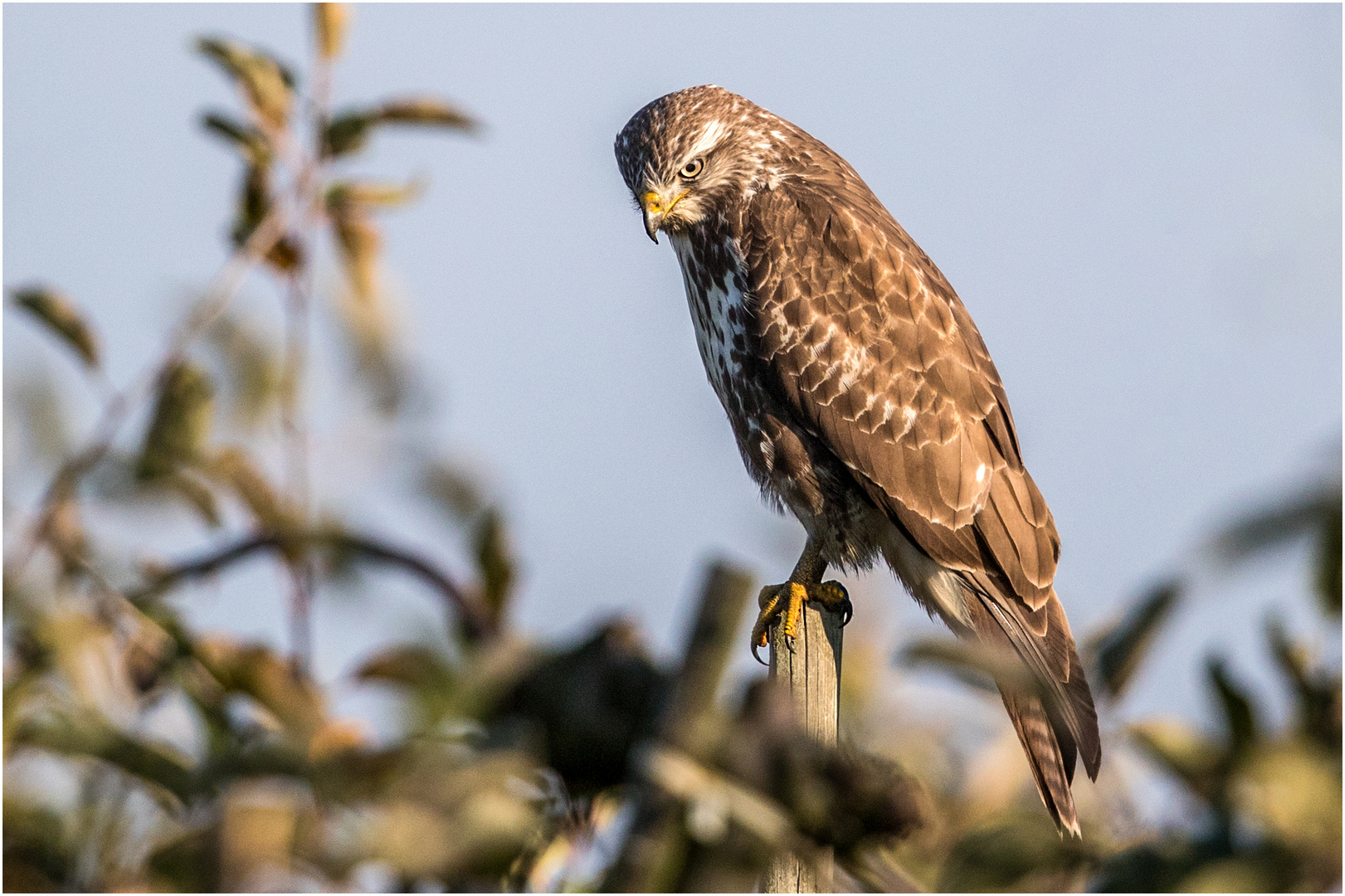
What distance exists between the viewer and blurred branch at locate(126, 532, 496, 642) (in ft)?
3.17

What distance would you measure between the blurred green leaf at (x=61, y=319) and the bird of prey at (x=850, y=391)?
2.83 metres

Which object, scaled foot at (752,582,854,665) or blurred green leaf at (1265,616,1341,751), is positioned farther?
scaled foot at (752,582,854,665)

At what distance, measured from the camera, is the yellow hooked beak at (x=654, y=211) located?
14.7 feet

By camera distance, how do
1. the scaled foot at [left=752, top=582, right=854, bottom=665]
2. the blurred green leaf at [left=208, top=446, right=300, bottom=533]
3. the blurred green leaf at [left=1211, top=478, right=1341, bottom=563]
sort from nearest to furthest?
the blurred green leaf at [left=1211, top=478, right=1341, bottom=563]
the blurred green leaf at [left=208, top=446, right=300, bottom=533]
the scaled foot at [left=752, top=582, right=854, bottom=665]

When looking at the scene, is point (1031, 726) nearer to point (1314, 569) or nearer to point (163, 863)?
point (1314, 569)

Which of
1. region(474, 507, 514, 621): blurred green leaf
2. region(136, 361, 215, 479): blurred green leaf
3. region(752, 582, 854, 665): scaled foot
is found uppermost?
region(136, 361, 215, 479): blurred green leaf

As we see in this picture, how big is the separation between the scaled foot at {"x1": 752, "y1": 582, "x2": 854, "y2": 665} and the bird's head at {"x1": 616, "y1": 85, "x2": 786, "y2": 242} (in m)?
1.31

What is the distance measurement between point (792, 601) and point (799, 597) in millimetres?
35

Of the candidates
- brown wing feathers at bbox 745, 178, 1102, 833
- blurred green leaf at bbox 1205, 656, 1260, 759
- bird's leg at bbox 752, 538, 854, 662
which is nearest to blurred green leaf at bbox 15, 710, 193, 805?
blurred green leaf at bbox 1205, 656, 1260, 759

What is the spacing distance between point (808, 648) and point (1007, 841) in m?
2.31

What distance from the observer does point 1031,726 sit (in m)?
3.89

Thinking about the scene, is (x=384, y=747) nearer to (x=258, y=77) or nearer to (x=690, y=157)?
(x=258, y=77)

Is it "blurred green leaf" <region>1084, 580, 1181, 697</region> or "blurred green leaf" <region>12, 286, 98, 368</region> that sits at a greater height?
"blurred green leaf" <region>12, 286, 98, 368</region>

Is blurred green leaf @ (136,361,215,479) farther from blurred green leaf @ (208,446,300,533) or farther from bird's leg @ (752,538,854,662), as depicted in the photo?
bird's leg @ (752,538,854,662)
